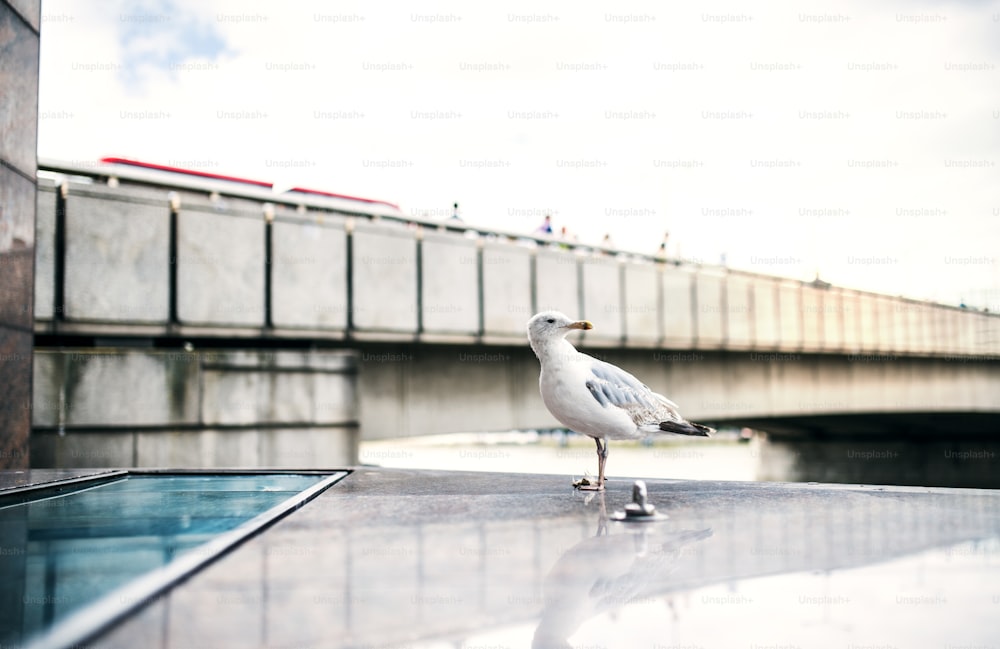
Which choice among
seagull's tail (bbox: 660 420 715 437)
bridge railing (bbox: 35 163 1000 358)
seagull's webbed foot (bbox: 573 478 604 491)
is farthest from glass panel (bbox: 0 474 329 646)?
bridge railing (bbox: 35 163 1000 358)

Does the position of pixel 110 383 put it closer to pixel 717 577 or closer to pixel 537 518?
pixel 537 518

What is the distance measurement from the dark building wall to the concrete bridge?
2429 millimetres

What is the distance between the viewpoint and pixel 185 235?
1055cm

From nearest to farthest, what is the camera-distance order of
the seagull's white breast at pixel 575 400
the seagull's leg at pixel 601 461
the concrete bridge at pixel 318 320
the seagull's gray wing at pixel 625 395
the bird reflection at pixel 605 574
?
the bird reflection at pixel 605 574
the seagull's white breast at pixel 575 400
the seagull's gray wing at pixel 625 395
the seagull's leg at pixel 601 461
the concrete bridge at pixel 318 320

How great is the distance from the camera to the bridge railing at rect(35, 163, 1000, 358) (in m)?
9.94

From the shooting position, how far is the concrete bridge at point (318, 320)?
982 centimetres

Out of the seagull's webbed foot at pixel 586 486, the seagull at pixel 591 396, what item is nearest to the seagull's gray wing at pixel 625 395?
the seagull at pixel 591 396

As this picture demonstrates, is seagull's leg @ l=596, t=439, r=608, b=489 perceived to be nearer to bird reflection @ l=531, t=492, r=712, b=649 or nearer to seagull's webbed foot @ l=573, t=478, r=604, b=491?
seagull's webbed foot @ l=573, t=478, r=604, b=491

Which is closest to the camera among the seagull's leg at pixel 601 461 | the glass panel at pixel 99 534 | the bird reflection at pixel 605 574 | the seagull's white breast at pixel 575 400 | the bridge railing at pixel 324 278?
the bird reflection at pixel 605 574

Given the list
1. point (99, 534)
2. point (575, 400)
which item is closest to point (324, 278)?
point (575, 400)

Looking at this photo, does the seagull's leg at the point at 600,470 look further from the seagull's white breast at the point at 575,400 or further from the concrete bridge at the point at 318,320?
the concrete bridge at the point at 318,320

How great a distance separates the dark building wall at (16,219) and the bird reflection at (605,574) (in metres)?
6.22

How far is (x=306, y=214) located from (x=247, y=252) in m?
1.18

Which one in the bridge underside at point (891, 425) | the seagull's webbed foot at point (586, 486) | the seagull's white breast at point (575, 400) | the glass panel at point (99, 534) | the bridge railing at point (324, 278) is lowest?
the bridge underside at point (891, 425)
